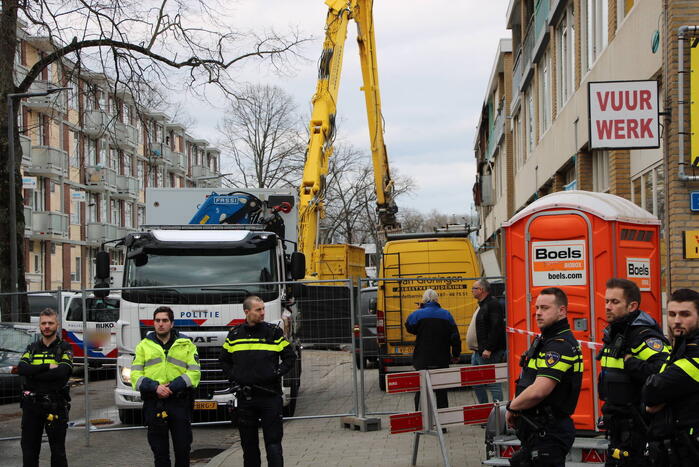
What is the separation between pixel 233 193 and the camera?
54.5 ft

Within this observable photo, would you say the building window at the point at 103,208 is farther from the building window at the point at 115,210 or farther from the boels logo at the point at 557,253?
the boels logo at the point at 557,253

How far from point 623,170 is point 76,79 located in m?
12.1

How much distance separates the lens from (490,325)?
11680 mm

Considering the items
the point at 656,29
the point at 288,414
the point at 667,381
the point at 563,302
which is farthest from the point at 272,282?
the point at 667,381

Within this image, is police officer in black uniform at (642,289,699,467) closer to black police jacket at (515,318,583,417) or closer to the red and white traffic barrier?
black police jacket at (515,318,583,417)

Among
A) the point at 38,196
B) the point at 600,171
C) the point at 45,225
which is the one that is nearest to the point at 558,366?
the point at 600,171

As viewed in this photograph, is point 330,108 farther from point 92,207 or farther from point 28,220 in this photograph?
point 92,207

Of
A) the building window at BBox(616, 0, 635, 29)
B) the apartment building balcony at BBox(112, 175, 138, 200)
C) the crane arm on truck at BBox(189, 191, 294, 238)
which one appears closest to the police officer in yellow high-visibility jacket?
the crane arm on truck at BBox(189, 191, 294, 238)

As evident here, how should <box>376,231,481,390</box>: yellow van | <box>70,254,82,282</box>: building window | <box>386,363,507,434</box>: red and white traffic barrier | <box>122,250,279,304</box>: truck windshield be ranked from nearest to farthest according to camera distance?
1. <box>386,363,507,434</box>: red and white traffic barrier
2. <box>122,250,279,304</box>: truck windshield
3. <box>376,231,481,390</box>: yellow van
4. <box>70,254,82,282</box>: building window

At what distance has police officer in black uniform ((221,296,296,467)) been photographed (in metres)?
8.25

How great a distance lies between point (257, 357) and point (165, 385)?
83 cm

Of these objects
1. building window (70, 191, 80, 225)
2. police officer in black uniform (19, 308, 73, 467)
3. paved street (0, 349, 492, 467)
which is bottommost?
paved street (0, 349, 492, 467)

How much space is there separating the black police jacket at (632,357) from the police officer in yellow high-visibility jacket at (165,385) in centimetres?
A: 389

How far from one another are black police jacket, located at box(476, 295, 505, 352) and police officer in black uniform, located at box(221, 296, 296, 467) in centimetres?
389
